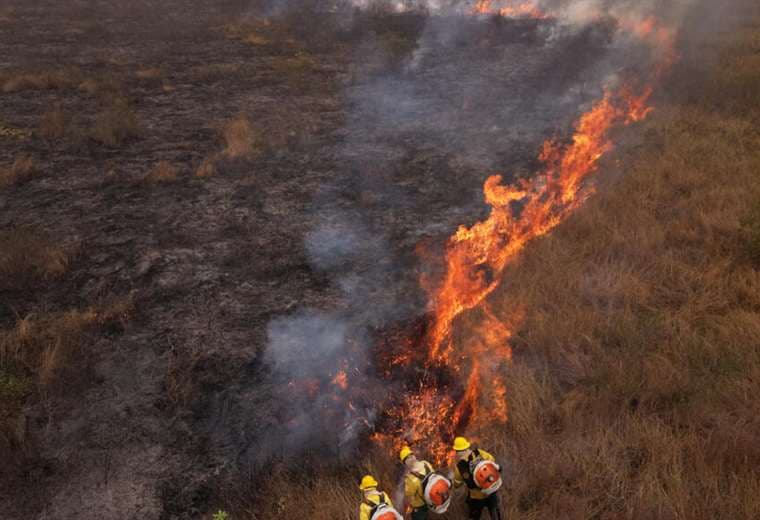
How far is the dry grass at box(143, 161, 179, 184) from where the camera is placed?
→ 29.6 feet

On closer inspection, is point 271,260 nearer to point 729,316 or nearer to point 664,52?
point 729,316

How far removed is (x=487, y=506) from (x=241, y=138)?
357 inches

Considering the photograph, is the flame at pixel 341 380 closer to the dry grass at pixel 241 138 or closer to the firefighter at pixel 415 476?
the firefighter at pixel 415 476

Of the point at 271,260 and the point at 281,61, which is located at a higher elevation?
the point at 281,61

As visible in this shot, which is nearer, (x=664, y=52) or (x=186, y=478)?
(x=186, y=478)

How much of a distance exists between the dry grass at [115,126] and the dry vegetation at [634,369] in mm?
8601

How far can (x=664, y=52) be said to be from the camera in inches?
562

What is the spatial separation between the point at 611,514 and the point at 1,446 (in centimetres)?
473

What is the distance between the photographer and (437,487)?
2883 millimetres

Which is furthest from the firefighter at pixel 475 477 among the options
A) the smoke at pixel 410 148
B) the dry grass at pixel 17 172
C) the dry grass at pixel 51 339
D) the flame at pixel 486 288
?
the dry grass at pixel 17 172

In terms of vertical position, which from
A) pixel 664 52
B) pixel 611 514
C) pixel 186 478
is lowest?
pixel 186 478

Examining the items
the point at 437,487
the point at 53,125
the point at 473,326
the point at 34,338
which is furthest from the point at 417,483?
the point at 53,125

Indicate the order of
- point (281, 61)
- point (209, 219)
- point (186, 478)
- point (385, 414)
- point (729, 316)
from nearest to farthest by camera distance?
point (186, 478) < point (385, 414) < point (729, 316) < point (209, 219) < point (281, 61)

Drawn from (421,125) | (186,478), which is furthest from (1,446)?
(421,125)
